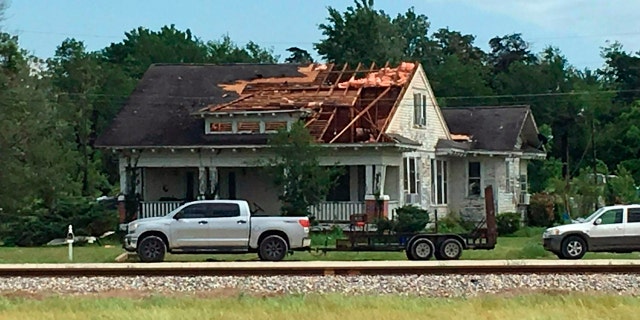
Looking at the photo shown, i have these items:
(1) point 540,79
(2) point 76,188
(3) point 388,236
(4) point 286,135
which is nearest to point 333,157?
(4) point 286,135

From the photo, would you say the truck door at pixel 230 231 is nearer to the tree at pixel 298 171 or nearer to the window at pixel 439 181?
the tree at pixel 298 171

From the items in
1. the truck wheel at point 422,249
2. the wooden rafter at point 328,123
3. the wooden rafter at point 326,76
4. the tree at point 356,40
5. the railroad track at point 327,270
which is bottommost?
the railroad track at point 327,270

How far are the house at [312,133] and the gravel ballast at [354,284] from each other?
62.2 feet

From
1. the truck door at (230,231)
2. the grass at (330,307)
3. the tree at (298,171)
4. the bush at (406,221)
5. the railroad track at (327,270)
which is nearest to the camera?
the grass at (330,307)

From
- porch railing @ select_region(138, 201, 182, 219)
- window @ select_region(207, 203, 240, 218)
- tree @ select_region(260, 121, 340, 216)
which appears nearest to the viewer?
window @ select_region(207, 203, 240, 218)

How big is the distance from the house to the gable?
0.16 ft

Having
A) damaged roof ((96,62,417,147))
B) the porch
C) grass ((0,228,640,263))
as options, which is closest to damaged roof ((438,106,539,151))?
damaged roof ((96,62,417,147))

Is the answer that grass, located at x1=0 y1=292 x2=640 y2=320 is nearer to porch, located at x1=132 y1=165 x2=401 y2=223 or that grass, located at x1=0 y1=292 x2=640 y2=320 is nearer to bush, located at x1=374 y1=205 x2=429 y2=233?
bush, located at x1=374 y1=205 x2=429 y2=233

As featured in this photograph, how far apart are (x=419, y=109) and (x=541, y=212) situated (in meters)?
8.04

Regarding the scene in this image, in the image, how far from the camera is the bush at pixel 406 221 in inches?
1404

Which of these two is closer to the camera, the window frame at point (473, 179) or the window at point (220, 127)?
the window at point (220, 127)

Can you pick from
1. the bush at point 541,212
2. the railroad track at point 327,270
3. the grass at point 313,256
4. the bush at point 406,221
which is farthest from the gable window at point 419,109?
the railroad track at point 327,270

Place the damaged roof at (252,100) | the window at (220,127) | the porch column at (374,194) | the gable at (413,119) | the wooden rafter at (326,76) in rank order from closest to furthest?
the porch column at (374,194) < the damaged roof at (252,100) < the window at (220,127) < the gable at (413,119) < the wooden rafter at (326,76)

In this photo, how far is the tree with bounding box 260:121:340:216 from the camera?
40.0 metres
